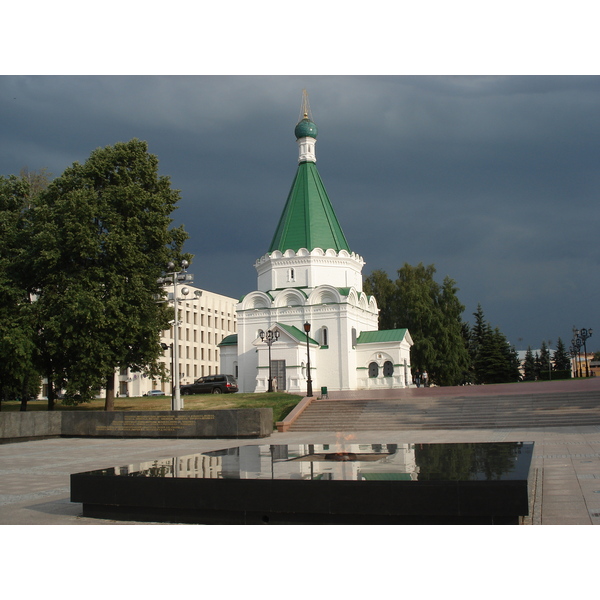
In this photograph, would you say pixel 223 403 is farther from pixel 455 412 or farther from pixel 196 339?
pixel 196 339

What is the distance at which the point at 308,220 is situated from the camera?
45.0 m

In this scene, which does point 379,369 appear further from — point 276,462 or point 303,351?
point 276,462

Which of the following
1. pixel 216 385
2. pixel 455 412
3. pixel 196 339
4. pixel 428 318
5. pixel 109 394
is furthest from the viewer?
pixel 196 339

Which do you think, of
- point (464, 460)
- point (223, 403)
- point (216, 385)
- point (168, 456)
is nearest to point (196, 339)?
point (216, 385)

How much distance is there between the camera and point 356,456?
9.02m

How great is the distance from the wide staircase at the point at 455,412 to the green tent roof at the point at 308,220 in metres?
19.9

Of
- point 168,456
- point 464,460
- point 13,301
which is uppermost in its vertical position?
point 13,301

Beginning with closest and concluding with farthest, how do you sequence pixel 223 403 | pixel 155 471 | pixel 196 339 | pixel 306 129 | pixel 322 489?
pixel 322 489, pixel 155 471, pixel 223 403, pixel 306 129, pixel 196 339

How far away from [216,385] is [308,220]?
44.5 ft

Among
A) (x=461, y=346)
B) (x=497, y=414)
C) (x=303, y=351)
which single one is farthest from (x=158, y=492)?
(x=461, y=346)

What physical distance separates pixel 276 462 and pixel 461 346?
46.4m

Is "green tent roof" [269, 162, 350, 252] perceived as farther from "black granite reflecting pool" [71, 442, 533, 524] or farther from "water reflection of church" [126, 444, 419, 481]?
"black granite reflecting pool" [71, 442, 533, 524]

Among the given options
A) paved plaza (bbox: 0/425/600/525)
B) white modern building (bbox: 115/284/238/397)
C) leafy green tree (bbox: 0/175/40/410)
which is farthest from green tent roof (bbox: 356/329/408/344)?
white modern building (bbox: 115/284/238/397)

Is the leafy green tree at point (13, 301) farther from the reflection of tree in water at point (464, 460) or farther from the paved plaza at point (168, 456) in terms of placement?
the reflection of tree in water at point (464, 460)
